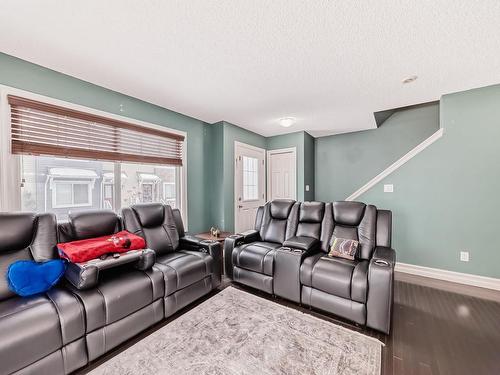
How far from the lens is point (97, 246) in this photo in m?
1.82

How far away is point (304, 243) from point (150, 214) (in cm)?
187

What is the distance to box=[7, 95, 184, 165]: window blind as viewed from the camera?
80.5 inches

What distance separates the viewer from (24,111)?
2061 mm

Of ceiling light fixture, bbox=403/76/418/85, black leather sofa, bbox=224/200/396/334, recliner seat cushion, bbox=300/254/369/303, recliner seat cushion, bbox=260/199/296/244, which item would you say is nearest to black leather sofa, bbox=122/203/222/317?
black leather sofa, bbox=224/200/396/334

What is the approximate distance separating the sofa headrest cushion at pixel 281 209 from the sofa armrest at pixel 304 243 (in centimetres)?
48

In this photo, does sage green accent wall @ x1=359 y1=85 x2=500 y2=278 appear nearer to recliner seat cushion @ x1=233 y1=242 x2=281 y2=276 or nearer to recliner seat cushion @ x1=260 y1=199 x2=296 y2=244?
recliner seat cushion @ x1=260 y1=199 x2=296 y2=244

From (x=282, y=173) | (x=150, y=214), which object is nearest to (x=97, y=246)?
(x=150, y=214)

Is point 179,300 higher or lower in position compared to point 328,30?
lower

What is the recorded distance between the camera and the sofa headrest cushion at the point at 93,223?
78.5 inches

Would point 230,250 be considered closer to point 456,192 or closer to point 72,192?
point 72,192

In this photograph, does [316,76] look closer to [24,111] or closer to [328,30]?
[328,30]

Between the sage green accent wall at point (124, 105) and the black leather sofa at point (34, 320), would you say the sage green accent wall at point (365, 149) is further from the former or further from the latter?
the black leather sofa at point (34, 320)

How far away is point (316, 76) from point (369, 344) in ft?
8.55

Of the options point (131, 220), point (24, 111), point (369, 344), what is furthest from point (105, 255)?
point (369, 344)
